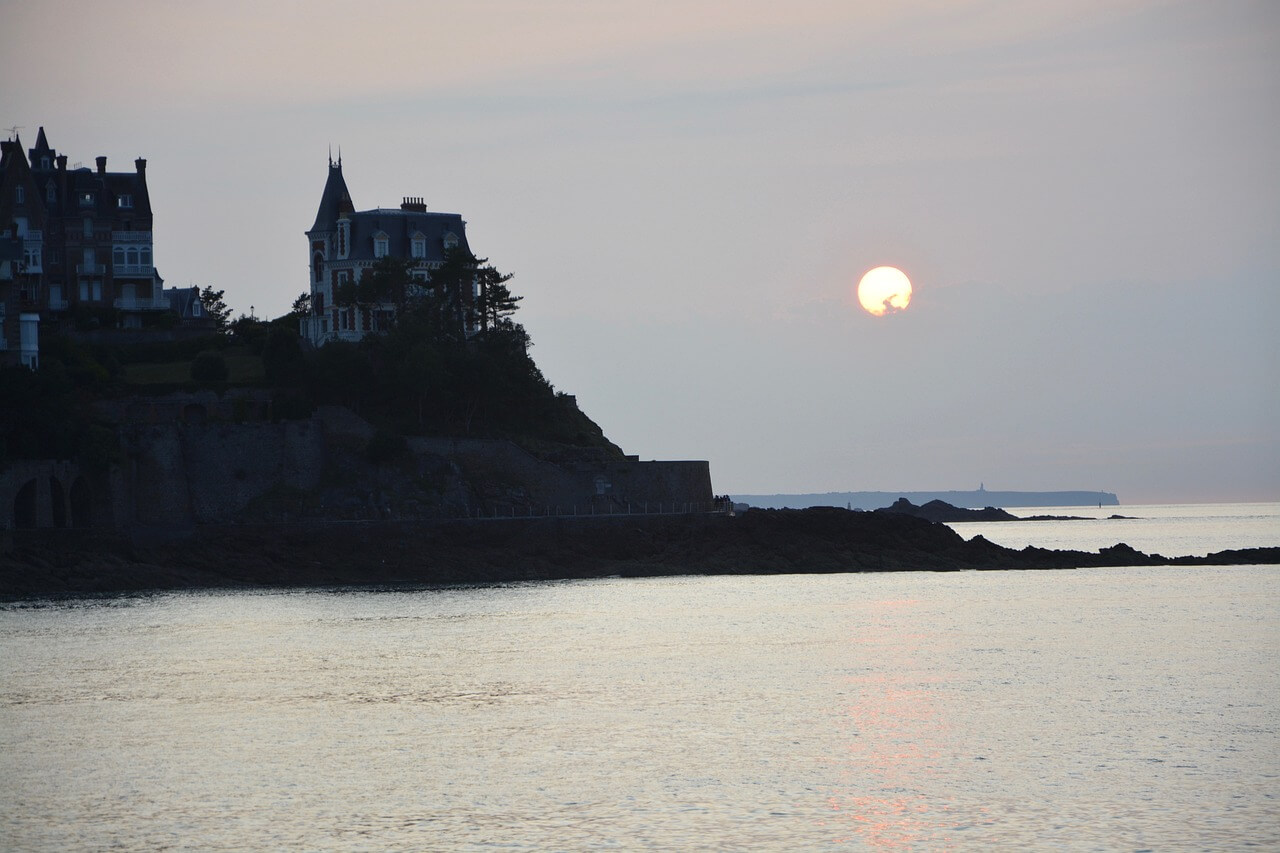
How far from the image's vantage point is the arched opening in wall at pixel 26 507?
57625 mm

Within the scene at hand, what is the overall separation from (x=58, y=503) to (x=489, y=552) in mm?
15843

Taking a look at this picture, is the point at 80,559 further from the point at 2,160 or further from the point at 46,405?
the point at 2,160

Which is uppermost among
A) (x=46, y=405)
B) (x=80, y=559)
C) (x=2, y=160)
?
(x=2, y=160)

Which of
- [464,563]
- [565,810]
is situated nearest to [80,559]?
[464,563]

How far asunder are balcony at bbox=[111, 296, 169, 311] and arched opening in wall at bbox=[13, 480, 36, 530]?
21213 millimetres

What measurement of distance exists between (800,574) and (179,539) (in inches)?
958

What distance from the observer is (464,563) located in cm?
6288

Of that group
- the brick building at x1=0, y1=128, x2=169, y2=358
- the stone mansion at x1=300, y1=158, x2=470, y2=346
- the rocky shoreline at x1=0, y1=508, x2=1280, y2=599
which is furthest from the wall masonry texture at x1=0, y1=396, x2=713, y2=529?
the brick building at x1=0, y1=128, x2=169, y2=358

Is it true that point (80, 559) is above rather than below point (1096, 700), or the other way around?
above

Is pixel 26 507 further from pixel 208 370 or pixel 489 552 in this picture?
pixel 489 552

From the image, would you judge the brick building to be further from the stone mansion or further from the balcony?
the stone mansion

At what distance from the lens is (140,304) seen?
78625mm

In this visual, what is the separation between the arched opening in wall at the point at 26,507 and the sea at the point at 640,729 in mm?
8690

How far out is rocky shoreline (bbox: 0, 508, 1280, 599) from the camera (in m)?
57.4
